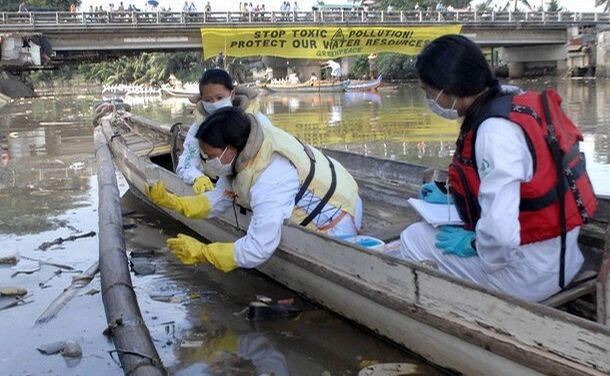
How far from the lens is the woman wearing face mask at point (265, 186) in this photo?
3.78m

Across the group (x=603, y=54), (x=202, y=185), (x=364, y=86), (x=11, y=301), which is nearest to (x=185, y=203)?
(x=202, y=185)

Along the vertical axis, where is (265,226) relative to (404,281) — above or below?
above

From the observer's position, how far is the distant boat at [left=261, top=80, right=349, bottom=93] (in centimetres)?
3858

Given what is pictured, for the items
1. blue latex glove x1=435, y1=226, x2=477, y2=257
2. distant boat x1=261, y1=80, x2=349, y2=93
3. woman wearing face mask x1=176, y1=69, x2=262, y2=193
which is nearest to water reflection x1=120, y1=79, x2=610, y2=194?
woman wearing face mask x1=176, y1=69, x2=262, y2=193

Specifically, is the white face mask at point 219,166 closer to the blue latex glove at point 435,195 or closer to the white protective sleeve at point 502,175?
the blue latex glove at point 435,195

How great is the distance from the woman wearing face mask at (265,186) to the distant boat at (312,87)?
34427 millimetres

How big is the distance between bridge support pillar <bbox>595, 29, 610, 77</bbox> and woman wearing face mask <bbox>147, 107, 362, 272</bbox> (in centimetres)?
3424

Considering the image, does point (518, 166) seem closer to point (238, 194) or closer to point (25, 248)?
point (238, 194)

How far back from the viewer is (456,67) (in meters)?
2.86

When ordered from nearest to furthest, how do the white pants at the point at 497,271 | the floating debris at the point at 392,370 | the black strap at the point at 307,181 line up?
the white pants at the point at 497,271
the floating debris at the point at 392,370
the black strap at the point at 307,181

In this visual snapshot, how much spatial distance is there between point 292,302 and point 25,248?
331 centimetres

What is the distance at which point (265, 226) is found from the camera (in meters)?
3.77

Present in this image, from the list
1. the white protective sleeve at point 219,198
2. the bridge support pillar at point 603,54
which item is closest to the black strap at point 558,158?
the white protective sleeve at point 219,198

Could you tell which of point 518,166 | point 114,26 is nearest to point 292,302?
point 518,166
